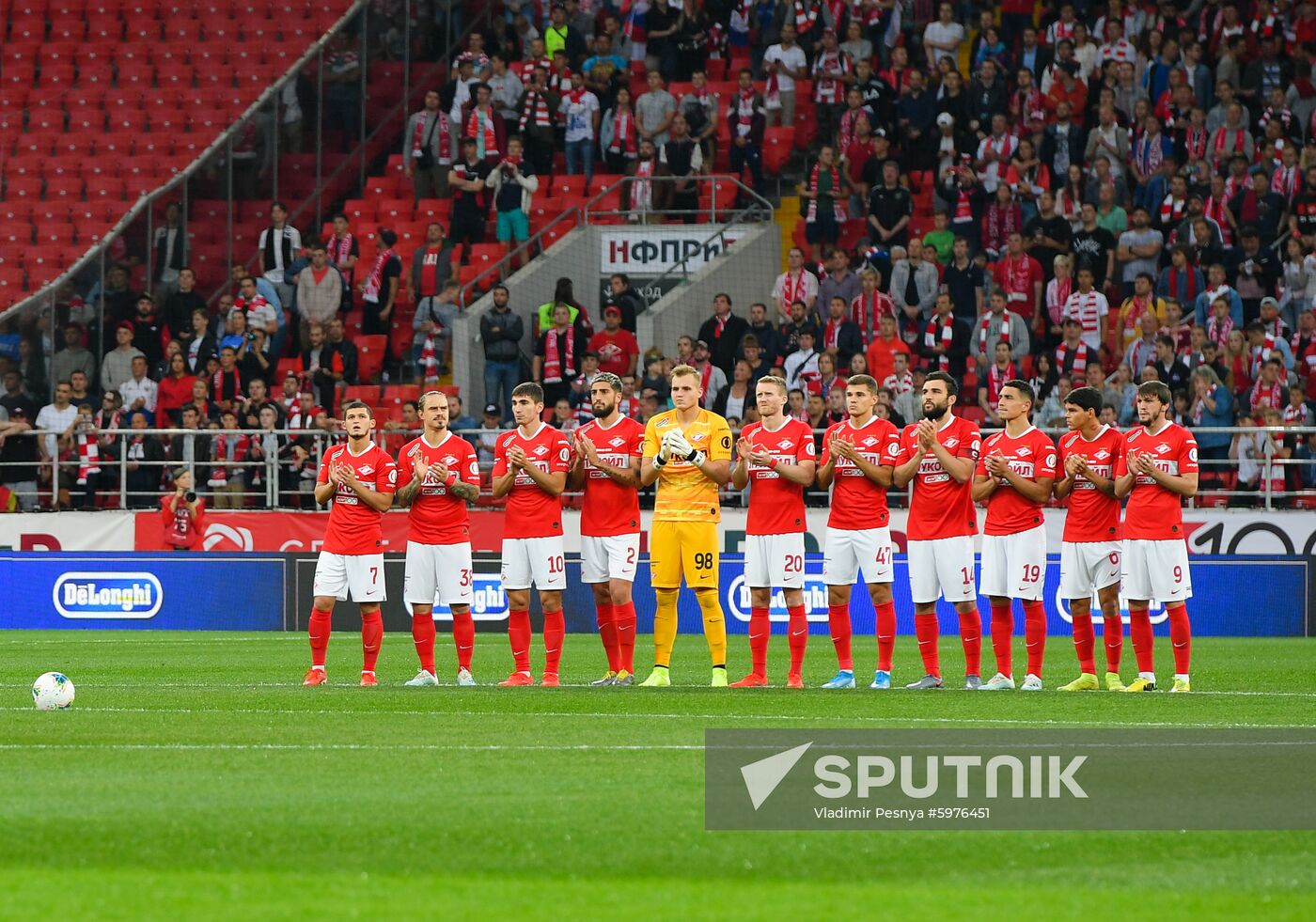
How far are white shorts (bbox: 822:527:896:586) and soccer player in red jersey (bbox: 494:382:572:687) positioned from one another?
2072 mm

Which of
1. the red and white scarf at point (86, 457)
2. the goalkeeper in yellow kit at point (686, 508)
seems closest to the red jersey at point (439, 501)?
the goalkeeper in yellow kit at point (686, 508)

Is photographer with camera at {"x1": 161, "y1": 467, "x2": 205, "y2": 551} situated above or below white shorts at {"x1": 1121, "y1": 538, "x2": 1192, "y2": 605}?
below

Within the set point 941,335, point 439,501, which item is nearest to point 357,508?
point 439,501

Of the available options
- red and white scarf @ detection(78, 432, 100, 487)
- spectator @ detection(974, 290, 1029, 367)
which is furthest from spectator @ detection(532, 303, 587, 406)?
red and white scarf @ detection(78, 432, 100, 487)

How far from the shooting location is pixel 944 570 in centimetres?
1456

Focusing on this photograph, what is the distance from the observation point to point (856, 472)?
1468 centimetres

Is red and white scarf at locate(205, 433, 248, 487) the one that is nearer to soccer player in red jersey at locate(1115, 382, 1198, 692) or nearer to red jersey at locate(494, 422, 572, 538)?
red jersey at locate(494, 422, 572, 538)

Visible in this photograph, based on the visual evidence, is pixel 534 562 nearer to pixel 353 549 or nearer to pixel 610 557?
pixel 610 557

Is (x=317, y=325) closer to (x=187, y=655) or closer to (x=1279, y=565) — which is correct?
(x=187, y=655)

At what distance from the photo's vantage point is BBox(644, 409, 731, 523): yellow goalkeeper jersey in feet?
48.5

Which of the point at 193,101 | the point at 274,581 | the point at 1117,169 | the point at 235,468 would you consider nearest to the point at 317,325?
the point at 235,468

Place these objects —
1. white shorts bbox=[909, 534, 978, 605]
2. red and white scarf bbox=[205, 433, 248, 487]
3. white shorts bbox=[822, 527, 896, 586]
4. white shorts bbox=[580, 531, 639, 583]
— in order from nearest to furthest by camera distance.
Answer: white shorts bbox=[909, 534, 978, 605] < white shorts bbox=[822, 527, 896, 586] < white shorts bbox=[580, 531, 639, 583] < red and white scarf bbox=[205, 433, 248, 487]

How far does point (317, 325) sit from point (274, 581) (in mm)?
4757

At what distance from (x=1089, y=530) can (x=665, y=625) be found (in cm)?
326
